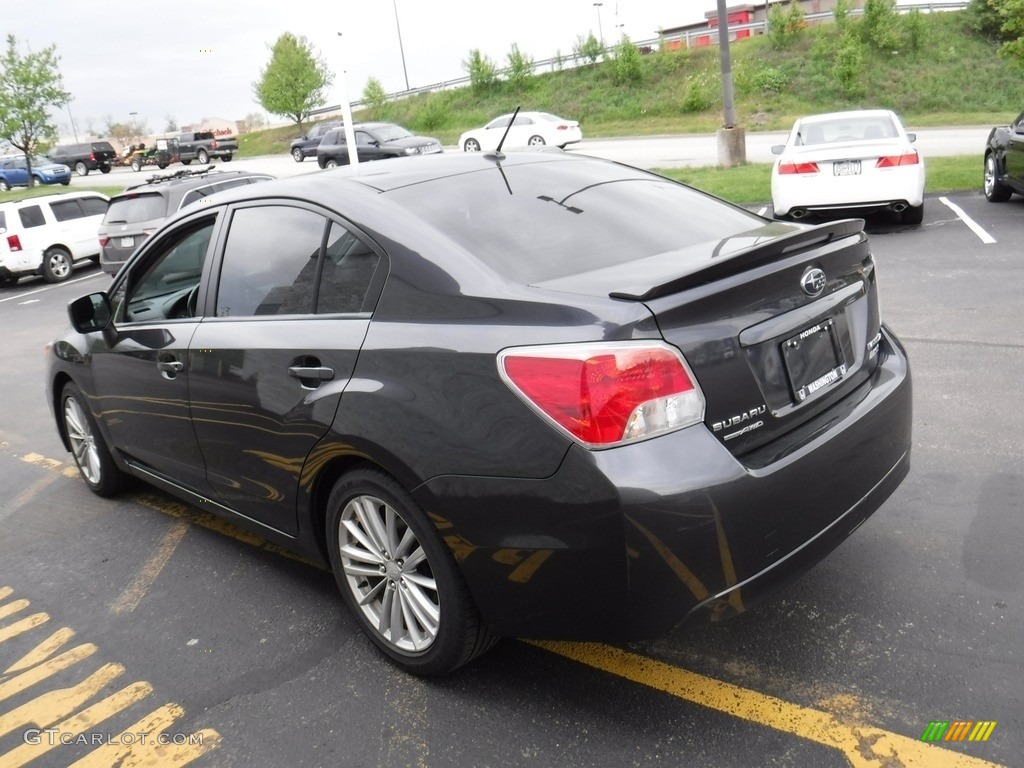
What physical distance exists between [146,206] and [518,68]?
41405 mm

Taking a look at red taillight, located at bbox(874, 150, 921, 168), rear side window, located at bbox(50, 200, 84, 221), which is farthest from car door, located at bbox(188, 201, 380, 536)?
rear side window, located at bbox(50, 200, 84, 221)

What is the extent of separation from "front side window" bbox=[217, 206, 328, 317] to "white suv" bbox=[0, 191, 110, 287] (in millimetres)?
16956

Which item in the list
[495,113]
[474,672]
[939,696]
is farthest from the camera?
[495,113]

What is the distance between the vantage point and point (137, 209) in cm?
1512

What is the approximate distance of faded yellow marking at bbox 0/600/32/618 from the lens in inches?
164

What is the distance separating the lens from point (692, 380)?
2.62m

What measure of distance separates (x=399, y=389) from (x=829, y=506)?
1.35m

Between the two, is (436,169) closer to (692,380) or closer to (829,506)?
(692,380)

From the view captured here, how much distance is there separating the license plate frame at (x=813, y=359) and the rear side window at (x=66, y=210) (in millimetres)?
19338

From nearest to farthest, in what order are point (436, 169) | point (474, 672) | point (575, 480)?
point (575, 480) → point (474, 672) → point (436, 169)

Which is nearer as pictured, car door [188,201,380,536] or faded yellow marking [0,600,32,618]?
car door [188,201,380,536]

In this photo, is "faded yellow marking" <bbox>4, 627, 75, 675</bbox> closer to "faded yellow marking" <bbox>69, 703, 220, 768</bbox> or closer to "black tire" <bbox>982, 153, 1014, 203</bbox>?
"faded yellow marking" <bbox>69, 703, 220, 768</bbox>

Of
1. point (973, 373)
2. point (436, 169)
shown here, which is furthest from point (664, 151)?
point (436, 169)

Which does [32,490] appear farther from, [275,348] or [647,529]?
[647,529]
